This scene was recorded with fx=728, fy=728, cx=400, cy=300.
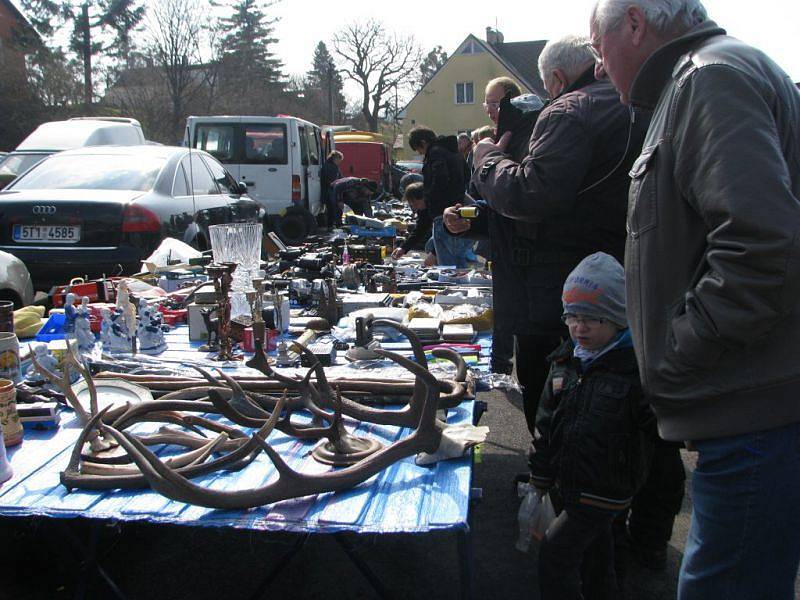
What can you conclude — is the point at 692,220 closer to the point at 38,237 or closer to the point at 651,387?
the point at 651,387

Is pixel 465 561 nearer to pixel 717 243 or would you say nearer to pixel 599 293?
pixel 599 293

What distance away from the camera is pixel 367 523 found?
1.81 m

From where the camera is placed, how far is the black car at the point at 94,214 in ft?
19.6

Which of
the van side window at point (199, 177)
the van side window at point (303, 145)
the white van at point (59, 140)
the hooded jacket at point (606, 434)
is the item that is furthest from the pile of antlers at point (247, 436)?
the white van at point (59, 140)

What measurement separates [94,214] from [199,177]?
1.74 meters

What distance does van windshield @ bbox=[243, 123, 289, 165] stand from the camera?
1289 cm

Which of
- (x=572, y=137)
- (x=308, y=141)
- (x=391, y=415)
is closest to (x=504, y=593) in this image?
(x=391, y=415)

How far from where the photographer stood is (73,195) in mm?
6141

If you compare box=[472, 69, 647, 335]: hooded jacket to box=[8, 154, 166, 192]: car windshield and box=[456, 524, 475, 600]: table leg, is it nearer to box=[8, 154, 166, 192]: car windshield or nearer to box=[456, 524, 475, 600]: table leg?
box=[456, 524, 475, 600]: table leg

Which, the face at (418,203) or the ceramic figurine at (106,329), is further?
the face at (418,203)

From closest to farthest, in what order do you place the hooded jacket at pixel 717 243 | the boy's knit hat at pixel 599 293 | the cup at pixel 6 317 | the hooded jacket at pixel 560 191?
the hooded jacket at pixel 717 243 → the boy's knit hat at pixel 599 293 → the hooded jacket at pixel 560 191 → the cup at pixel 6 317

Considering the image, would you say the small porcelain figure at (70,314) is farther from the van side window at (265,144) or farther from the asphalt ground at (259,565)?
the van side window at (265,144)

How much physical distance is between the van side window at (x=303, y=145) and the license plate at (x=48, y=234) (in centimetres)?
746

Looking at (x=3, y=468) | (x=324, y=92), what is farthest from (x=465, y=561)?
(x=324, y=92)
